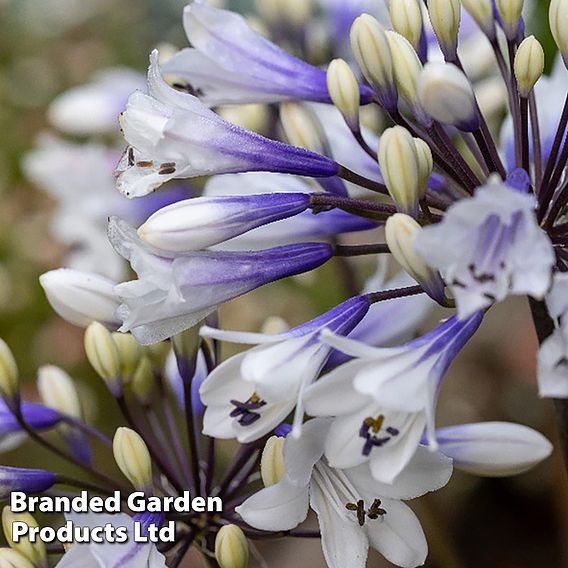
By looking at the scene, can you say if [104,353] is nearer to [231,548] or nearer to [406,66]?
[231,548]

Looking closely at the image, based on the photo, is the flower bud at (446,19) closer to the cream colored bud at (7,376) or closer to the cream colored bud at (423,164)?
the cream colored bud at (423,164)

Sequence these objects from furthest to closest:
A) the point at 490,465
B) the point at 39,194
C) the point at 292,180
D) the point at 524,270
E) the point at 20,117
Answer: the point at 20,117
the point at 39,194
the point at 292,180
the point at 490,465
the point at 524,270

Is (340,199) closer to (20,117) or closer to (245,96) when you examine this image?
(245,96)

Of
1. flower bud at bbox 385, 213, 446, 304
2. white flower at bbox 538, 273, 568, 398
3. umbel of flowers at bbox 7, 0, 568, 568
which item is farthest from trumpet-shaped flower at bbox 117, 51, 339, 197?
white flower at bbox 538, 273, 568, 398

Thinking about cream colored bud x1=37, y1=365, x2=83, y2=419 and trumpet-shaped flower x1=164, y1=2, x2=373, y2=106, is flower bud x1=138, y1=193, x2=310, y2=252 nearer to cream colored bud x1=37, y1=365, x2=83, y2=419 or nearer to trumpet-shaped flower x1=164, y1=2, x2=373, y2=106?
trumpet-shaped flower x1=164, y1=2, x2=373, y2=106

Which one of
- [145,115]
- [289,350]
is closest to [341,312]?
[289,350]

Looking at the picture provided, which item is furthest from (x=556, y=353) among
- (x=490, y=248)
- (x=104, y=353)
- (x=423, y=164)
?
(x=104, y=353)

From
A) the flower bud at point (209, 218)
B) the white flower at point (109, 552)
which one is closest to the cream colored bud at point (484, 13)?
the flower bud at point (209, 218)
